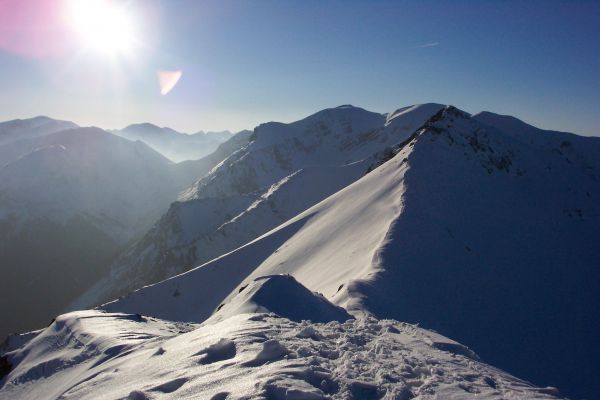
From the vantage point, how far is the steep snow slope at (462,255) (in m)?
26.1

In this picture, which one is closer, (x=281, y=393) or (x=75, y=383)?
(x=281, y=393)

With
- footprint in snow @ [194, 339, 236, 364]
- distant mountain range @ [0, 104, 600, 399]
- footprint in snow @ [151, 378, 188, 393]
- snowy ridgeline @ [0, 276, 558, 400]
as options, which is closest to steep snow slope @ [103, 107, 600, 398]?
distant mountain range @ [0, 104, 600, 399]

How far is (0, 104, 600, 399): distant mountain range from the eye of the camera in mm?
10258

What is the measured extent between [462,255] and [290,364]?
28708 mm

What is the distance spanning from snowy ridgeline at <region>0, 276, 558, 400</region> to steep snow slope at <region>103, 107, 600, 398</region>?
515 centimetres

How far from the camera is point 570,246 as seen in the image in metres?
43.8

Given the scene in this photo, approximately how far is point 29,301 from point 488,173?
19283cm

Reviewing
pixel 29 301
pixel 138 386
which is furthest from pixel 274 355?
pixel 29 301

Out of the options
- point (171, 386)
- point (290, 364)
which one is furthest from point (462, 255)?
point (171, 386)

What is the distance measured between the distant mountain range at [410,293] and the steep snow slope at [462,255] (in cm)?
17

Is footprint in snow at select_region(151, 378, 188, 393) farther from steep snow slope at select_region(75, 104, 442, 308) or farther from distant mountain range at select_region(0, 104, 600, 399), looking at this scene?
steep snow slope at select_region(75, 104, 442, 308)

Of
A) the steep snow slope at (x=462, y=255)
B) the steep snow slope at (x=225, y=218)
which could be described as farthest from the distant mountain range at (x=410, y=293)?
the steep snow slope at (x=225, y=218)

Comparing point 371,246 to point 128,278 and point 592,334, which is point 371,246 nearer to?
point 592,334

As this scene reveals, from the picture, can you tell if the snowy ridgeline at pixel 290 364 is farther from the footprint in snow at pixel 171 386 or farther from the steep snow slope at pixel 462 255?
the steep snow slope at pixel 462 255
